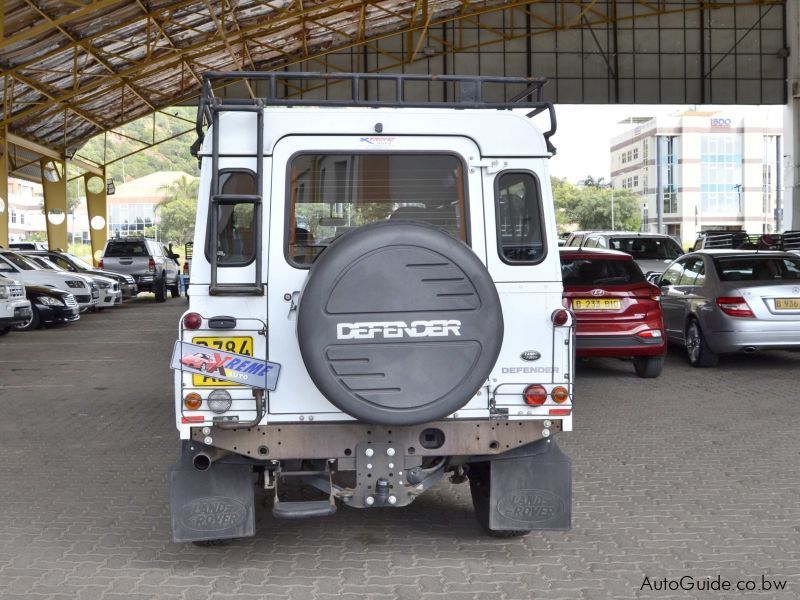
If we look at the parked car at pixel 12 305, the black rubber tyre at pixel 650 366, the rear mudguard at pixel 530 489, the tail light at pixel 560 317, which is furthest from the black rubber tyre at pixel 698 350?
the parked car at pixel 12 305

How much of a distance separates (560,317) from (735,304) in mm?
8393

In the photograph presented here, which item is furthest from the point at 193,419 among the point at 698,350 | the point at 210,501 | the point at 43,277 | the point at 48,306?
the point at 43,277

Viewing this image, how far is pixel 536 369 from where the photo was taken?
5.54 metres

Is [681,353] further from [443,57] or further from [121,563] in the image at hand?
[443,57]

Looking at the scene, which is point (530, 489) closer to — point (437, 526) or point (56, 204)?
point (437, 526)

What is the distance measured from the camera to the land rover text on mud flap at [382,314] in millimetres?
5098

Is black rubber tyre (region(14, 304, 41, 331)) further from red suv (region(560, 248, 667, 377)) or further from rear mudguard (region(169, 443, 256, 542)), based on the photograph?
rear mudguard (region(169, 443, 256, 542))

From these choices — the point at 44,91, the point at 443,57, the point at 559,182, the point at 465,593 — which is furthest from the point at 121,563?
the point at 559,182

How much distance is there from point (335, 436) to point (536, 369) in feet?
3.51

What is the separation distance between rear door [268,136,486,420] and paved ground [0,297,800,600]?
3.06 feet

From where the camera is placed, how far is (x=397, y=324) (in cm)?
508

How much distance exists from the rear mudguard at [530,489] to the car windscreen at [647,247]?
16.6 meters

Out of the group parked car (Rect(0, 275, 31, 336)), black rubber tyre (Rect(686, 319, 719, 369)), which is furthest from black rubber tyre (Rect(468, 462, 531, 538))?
parked car (Rect(0, 275, 31, 336))

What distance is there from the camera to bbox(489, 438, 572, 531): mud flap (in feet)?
18.7
